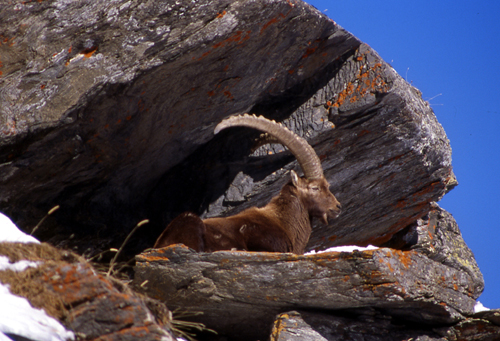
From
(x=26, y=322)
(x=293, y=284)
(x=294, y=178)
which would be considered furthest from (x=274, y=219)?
(x=26, y=322)

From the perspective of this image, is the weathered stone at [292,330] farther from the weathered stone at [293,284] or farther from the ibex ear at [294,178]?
the ibex ear at [294,178]

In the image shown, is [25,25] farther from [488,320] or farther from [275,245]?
[488,320]

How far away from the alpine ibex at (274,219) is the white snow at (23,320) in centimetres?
248

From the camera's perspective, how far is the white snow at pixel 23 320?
2650 mm

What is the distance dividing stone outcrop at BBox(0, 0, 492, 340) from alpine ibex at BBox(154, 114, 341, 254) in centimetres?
51

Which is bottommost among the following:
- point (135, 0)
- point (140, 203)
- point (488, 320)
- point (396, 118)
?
point (140, 203)

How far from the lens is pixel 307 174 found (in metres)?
6.86

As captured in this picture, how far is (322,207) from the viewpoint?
6.95 metres

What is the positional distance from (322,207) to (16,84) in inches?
173

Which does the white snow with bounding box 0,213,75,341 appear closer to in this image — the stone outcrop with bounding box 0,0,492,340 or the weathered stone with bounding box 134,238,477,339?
the stone outcrop with bounding box 0,0,492,340

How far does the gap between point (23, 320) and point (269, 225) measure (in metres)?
3.96

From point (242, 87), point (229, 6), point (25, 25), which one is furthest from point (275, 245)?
point (25, 25)

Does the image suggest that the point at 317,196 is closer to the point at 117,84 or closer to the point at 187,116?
the point at 187,116

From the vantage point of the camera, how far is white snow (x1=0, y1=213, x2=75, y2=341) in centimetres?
265
